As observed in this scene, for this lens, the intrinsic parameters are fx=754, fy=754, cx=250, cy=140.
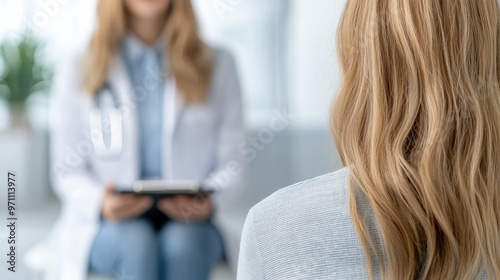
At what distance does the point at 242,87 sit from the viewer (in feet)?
6.93

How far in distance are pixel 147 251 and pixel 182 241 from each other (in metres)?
0.10

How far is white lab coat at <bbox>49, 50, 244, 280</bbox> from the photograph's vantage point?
199 centimetres

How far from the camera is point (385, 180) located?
859 mm

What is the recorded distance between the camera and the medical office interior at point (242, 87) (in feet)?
6.47

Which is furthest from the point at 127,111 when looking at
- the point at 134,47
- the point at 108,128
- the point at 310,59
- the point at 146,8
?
the point at 310,59

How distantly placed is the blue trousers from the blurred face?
543mm

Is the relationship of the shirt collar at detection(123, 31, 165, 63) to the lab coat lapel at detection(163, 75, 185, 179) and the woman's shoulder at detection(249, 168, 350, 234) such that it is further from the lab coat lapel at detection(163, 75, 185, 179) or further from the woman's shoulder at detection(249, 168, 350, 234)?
the woman's shoulder at detection(249, 168, 350, 234)

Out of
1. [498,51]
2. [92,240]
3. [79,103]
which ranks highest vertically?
[79,103]

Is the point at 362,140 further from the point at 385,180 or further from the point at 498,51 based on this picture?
the point at 498,51

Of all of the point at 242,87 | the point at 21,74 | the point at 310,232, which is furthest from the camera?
the point at 242,87

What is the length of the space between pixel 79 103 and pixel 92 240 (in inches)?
14.5

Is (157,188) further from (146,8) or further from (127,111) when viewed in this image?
(146,8)

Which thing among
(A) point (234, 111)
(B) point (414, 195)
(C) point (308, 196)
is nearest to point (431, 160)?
(B) point (414, 195)

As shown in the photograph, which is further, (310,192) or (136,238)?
(136,238)
